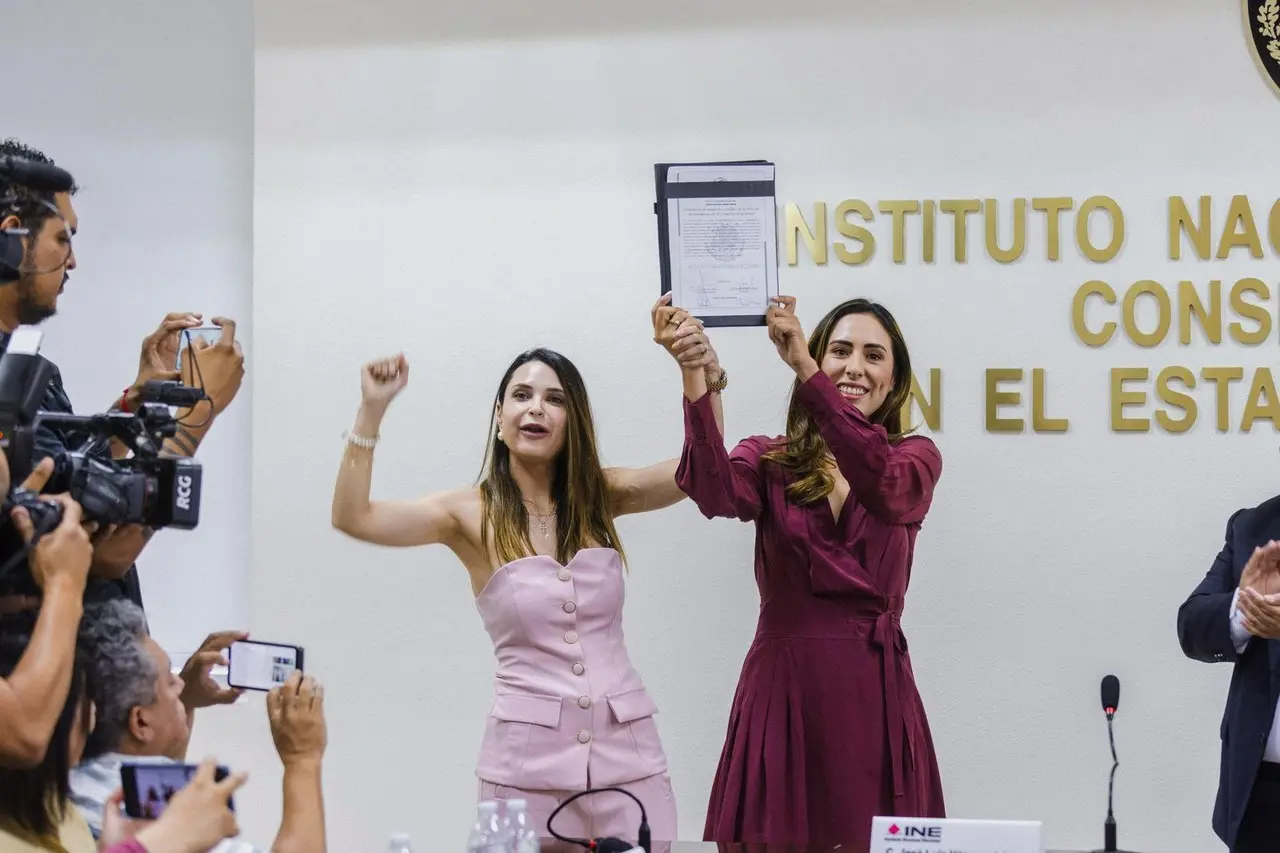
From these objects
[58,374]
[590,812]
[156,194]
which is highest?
[156,194]

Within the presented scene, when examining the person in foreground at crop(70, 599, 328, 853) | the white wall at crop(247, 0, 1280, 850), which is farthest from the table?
the white wall at crop(247, 0, 1280, 850)

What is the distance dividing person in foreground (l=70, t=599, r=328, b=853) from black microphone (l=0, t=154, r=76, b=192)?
67cm

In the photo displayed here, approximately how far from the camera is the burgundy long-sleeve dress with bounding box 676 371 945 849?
2.89 m

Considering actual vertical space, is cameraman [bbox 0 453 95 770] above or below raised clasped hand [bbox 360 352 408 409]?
below

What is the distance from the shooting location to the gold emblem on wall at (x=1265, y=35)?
377 centimetres

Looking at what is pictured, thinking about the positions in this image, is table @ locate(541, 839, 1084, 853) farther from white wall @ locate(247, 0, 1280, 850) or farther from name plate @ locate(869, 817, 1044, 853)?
white wall @ locate(247, 0, 1280, 850)

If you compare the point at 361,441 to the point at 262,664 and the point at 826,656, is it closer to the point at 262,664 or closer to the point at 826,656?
the point at 262,664

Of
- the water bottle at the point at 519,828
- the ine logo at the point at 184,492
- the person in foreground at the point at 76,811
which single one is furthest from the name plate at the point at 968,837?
the ine logo at the point at 184,492

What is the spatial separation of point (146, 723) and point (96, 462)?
1.31ft

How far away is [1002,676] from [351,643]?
72.1 inches

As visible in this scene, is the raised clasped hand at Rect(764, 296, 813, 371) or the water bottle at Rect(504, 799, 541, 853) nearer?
the water bottle at Rect(504, 799, 541, 853)

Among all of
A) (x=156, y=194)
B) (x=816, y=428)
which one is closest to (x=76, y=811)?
(x=816, y=428)

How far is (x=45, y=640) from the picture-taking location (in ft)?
5.99

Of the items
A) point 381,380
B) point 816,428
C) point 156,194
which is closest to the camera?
point 381,380
